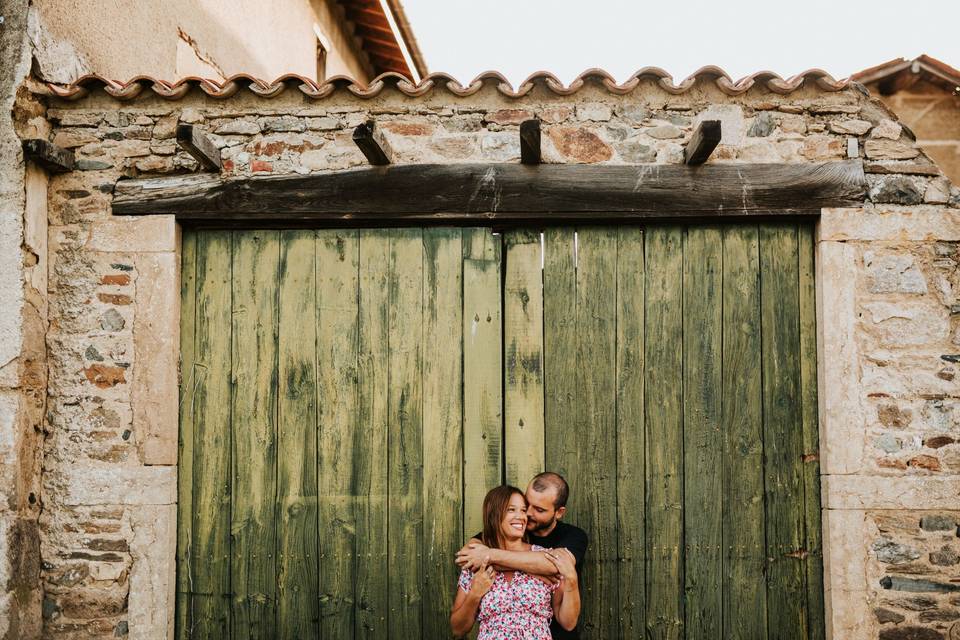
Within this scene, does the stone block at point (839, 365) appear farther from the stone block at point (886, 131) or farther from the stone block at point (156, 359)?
the stone block at point (156, 359)

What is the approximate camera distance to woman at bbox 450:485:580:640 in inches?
119

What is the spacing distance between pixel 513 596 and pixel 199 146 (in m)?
2.38

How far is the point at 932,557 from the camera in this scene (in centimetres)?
344

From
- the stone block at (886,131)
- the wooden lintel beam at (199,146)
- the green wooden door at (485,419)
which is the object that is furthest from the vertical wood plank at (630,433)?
the wooden lintel beam at (199,146)

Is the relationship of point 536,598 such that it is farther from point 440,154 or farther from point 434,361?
point 440,154

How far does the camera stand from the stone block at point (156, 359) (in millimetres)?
3611

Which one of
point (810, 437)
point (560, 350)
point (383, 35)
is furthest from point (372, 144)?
point (383, 35)

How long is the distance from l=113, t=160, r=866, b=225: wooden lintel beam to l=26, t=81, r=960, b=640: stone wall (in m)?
0.07

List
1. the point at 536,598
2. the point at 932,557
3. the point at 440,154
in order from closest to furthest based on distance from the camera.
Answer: the point at 536,598
the point at 932,557
the point at 440,154

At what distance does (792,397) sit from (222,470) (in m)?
2.77

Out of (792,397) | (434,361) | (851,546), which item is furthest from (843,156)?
(434,361)

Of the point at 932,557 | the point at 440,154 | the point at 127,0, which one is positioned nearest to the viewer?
the point at 932,557

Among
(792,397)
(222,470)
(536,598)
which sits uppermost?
(792,397)

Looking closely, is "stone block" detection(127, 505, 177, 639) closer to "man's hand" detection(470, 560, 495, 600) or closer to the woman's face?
"man's hand" detection(470, 560, 495, 600)
